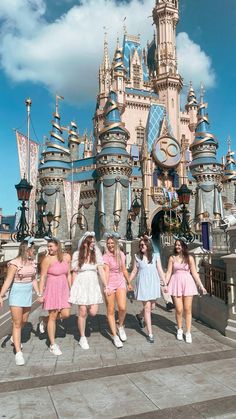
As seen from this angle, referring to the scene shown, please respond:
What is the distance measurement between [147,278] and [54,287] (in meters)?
1.75

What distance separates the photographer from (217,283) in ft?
22.6

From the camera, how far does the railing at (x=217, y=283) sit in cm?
627

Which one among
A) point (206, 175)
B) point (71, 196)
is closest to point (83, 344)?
point (71, 196)

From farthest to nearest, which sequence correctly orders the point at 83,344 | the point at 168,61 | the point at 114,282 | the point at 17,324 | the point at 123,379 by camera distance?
1. the point at 168,61
2. the point at 114,282
3. the point at 83,344
4. the point at 17,324
5. the point at 123,379

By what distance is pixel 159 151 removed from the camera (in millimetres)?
41188

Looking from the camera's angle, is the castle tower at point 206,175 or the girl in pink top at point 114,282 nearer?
the girl in pink top at point 114,282

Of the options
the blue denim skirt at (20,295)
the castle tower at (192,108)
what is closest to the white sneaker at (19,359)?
the blue denim skirt at (20,295)

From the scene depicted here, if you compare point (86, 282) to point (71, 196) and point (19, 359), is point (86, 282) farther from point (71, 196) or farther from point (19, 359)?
point (71, 196)

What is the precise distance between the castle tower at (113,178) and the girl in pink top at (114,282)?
28152 millimetres

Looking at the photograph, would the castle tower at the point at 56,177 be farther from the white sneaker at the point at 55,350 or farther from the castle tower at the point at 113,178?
the white sneaker at the point at 55,350

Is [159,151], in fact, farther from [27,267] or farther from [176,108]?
[27,267]

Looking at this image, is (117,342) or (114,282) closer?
(117,342)

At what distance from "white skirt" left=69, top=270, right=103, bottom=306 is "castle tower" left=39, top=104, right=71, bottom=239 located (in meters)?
32.0

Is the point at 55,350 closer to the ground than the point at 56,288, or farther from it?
closer to the ground
